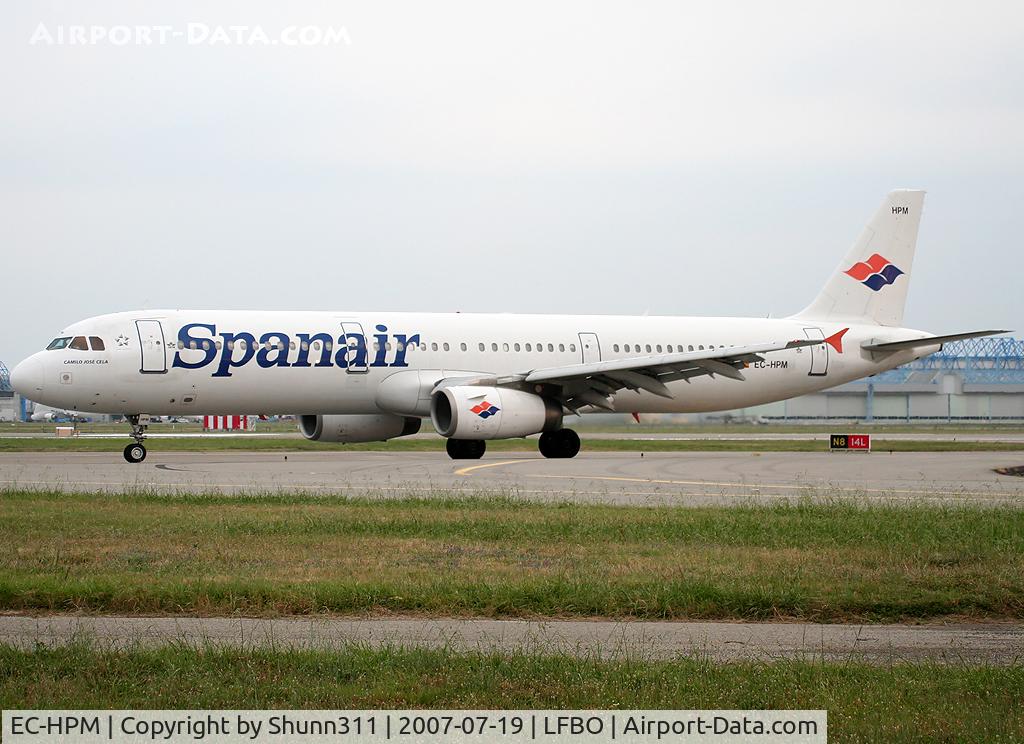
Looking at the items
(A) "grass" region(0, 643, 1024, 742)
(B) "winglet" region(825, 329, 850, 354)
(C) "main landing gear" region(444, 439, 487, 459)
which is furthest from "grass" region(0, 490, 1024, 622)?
(B) "winglet" region(825, 329, 850, 354)

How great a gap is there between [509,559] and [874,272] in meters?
29.4

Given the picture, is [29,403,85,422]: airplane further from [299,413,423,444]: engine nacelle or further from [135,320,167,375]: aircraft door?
[135,320,167,375]: aircraft door

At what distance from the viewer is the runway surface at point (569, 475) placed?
21.0 m

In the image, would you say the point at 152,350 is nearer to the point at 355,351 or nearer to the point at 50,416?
the point at 355,351

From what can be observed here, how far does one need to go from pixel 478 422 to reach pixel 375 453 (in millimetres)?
7351

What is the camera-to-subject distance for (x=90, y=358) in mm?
29797

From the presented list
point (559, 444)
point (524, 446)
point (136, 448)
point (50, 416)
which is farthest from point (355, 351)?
point (50, 416)

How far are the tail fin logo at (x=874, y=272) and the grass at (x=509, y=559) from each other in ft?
74.5

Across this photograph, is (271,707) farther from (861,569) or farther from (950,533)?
(950,533)

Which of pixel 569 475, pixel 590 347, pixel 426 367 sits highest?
pixel 590 347

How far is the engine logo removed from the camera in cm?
2975

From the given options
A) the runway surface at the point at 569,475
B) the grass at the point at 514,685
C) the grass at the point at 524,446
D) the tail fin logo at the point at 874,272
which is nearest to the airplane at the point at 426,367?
the runway surface at the point at 569,475

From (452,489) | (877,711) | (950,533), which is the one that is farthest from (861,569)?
(452,489)

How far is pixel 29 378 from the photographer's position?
29734 mm
